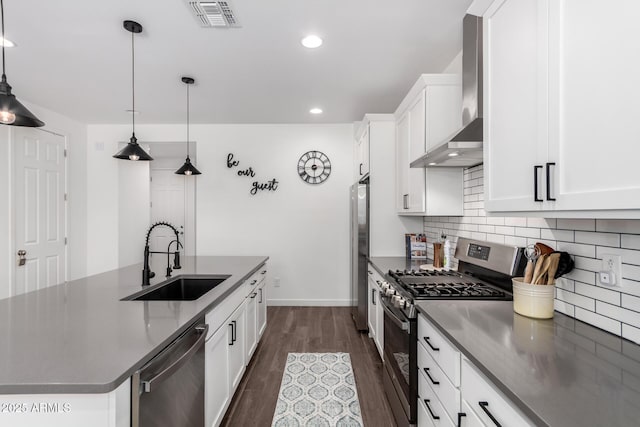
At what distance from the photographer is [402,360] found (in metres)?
1.86

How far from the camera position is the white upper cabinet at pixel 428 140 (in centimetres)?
242

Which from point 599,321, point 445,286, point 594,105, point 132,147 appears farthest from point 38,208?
point 599,321

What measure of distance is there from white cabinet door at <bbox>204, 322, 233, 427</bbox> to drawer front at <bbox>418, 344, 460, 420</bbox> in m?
1.11

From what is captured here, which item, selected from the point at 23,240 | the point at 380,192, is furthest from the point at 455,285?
the point at 23,240

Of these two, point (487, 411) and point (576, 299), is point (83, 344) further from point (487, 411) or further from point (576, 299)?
point (576, 299)

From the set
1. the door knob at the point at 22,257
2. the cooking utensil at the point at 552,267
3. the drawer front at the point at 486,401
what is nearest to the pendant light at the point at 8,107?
the drawer front at the point at 486,401

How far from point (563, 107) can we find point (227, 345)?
2.05m

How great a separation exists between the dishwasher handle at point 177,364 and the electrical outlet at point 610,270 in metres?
1.70

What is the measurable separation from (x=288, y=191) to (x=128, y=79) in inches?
91.3

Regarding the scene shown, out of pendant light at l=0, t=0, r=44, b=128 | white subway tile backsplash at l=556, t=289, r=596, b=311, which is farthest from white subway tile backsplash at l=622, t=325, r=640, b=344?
pendant light at l=0, t=0, r=44, b=128

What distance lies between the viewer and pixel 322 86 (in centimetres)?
330

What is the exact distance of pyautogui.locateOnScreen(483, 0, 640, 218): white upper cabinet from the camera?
813 millimetres

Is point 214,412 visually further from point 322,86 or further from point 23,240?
point 23,240

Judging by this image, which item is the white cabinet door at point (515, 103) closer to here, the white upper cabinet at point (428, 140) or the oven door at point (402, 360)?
the oven door at point (402, 360)
